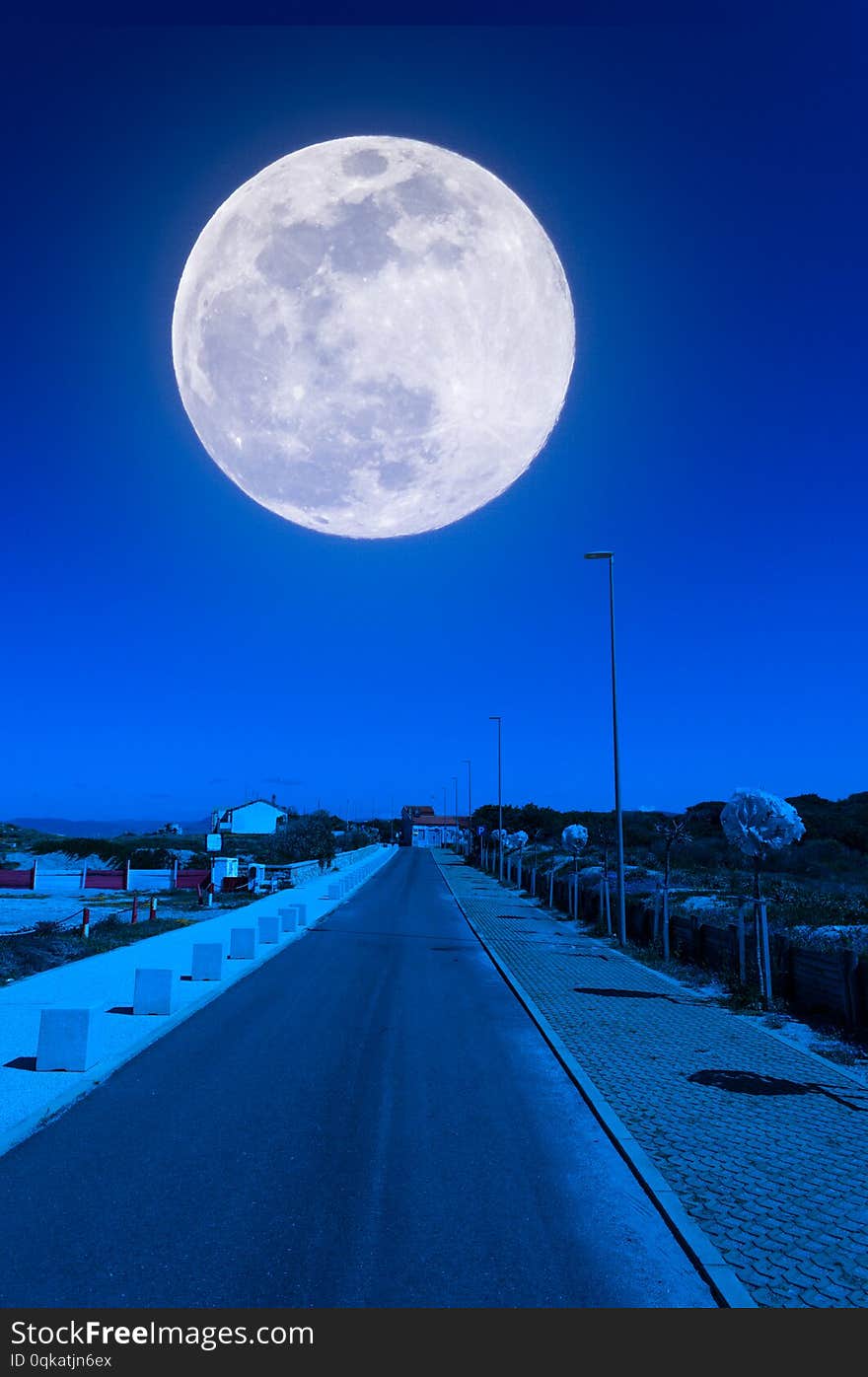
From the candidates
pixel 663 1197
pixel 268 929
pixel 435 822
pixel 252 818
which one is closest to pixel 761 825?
pixel 663 1197

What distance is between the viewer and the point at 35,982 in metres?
14.1

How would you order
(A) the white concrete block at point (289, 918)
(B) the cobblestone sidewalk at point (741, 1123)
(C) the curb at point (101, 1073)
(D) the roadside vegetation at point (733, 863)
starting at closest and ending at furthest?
(B) the cobblestone sidewalk at point (741, 1123) < (C) the curb at point (101, 1073) < (A) the white concrete block at point (289, 918) < (D) the roadside vegetation at point (733, 863)

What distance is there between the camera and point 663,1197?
236 inches

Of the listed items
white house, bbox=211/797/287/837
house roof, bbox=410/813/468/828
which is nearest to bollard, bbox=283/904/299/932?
white house, bbox=211/797/287/837

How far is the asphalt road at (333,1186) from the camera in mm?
4750

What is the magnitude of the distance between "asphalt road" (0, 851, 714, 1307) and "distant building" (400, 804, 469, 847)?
133 metres

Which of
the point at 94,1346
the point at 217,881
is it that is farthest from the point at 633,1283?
the point at 217,881

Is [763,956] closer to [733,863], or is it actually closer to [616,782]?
[616,782]

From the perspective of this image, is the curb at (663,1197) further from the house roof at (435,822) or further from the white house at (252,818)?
the house roof at (435,822)

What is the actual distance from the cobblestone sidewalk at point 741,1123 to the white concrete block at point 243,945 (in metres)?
6.05

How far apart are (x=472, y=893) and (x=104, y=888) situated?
17.7 meters

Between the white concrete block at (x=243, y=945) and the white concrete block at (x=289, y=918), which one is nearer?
the white concrete block at (x=243, y=945)

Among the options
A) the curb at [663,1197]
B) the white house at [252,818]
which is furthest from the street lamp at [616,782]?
the white house at [252,818]

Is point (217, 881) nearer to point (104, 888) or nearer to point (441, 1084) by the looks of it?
point (104, 888)
